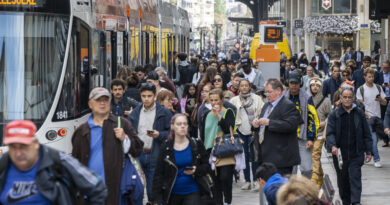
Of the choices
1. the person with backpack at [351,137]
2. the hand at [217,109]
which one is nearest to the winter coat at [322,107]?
the person with backpack at [351,137]

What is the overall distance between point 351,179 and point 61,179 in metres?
5.69

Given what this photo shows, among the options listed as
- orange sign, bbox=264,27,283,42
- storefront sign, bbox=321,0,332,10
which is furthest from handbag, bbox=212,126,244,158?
storefront sign, bbox=321,0,332,10

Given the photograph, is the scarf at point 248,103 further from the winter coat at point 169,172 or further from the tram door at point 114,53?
the winter coat at point 169,172

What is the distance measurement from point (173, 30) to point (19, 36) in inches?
740

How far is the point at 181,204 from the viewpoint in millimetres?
7891

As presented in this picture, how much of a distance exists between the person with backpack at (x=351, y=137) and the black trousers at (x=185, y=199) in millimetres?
2744

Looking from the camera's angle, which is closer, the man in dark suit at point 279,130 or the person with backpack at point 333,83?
the man in dark suit at point 279,130

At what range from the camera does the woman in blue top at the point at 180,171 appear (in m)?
7.77

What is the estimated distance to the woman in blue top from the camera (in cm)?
777

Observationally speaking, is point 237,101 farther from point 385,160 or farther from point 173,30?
point 173,30

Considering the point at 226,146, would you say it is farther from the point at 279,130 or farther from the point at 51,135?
the point at 51,135

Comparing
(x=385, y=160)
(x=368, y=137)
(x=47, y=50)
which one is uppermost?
(x=47, y=50)

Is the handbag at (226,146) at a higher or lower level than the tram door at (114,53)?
lower

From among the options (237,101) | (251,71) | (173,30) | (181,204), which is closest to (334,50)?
(173,30)
